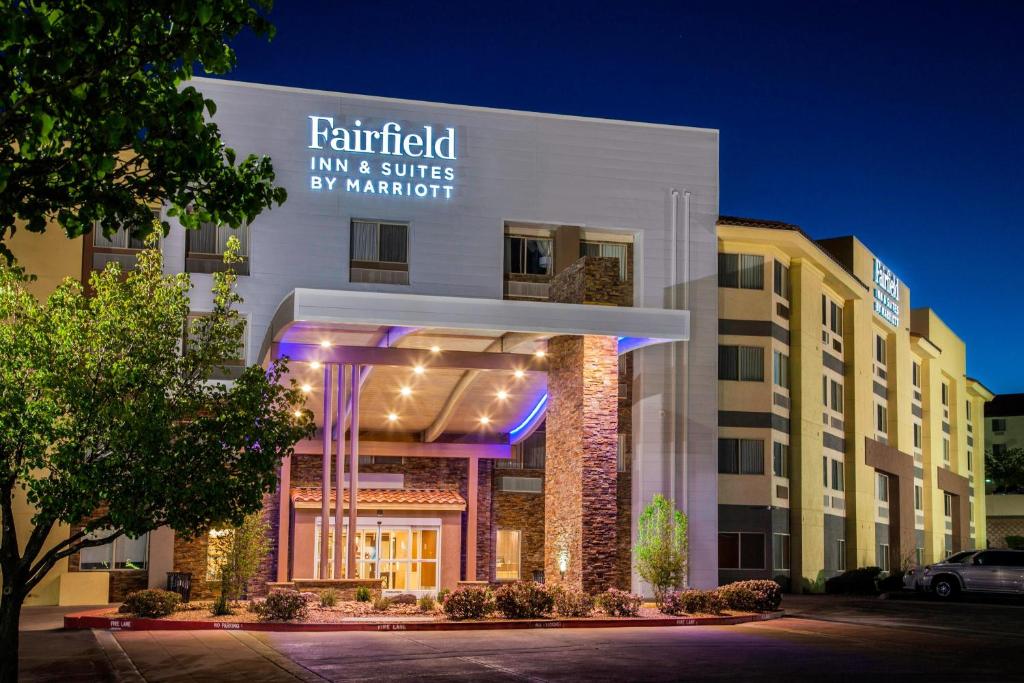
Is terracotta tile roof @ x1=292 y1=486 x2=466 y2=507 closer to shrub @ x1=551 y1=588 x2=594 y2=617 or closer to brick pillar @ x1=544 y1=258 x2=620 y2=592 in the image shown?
brick pillar @ x1=544 y1=258 x2=620 y2=592

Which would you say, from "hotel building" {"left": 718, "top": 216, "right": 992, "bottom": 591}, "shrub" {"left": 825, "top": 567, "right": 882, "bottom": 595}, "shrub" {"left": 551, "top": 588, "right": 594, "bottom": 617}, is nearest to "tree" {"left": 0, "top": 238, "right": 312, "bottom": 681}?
"shrub" {"left": 551, "top": 588, "right": 594, "bottom": 617}

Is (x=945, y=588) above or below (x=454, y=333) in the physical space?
below

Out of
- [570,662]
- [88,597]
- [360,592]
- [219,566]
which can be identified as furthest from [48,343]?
[88,597]

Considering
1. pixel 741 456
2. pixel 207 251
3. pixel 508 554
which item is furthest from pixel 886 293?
pixel 207 251

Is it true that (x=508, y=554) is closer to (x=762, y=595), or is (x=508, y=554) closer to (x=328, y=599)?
(x=762, y=595)

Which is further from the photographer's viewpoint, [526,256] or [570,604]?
[526,256]

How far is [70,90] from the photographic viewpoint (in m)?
9.58

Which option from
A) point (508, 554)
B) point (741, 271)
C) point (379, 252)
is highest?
point (741, 271)

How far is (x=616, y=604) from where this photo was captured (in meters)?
27.4

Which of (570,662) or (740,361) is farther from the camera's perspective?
(740,361)

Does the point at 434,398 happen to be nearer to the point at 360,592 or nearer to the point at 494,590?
the point at 360,592

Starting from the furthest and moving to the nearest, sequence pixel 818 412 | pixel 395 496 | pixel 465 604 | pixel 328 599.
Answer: pixel 818 412, pixel 395 496, pixel 328 599, pixel 465 604

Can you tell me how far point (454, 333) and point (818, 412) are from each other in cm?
2208

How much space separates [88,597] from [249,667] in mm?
17740
